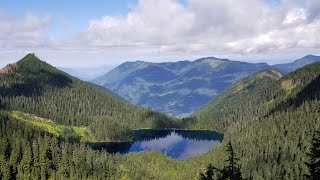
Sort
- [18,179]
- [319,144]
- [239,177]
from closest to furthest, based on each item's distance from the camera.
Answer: [319,144] → [239,177] → [18,179]

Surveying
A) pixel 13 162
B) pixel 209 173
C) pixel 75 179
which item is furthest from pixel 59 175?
pixel 209 173

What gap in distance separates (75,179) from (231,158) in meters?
169

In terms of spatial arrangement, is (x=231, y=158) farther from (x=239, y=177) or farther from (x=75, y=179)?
(x=75, y=179)

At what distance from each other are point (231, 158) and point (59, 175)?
16962cm

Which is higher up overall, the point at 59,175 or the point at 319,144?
the point at 319,144

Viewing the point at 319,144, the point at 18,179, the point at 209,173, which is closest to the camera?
the point at 319,144

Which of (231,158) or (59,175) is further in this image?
(59,175)

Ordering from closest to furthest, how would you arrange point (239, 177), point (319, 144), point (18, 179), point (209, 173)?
1. point (319, 144)
2. point (239, 177)
3. point (209, 173)
4. point (18, 179)

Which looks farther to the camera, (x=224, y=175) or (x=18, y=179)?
(x=18, y=179)

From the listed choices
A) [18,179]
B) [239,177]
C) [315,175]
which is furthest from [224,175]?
[18,179]

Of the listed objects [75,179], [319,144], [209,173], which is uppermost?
[319,144]

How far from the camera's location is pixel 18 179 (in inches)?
7456

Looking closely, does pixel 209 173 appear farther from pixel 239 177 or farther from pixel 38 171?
pixel 38 171

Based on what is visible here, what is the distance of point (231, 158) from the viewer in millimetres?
43219
